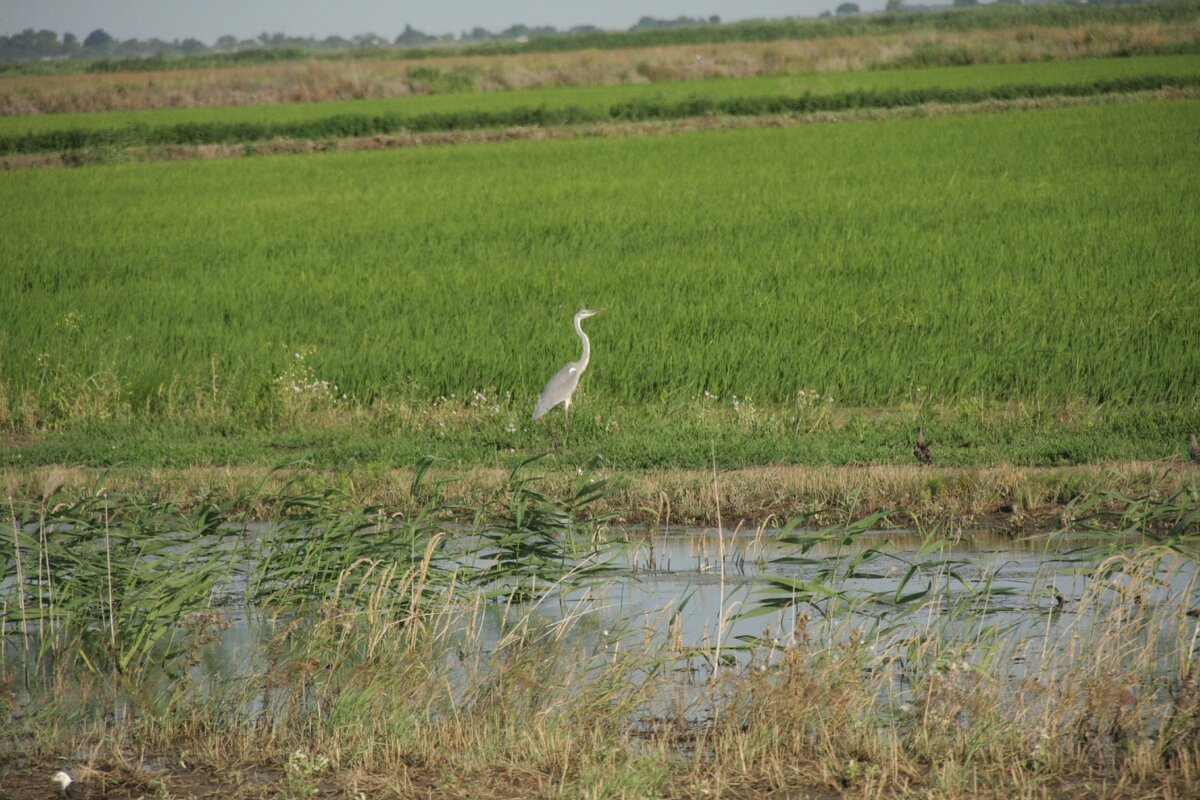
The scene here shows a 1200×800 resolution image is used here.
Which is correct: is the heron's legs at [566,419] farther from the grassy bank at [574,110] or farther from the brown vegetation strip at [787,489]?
the grassy bank at [574,110]

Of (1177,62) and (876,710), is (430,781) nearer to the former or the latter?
(876,710)

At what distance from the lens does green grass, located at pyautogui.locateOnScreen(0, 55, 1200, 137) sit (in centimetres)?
3795

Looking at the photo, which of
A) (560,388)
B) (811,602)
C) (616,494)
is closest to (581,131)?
(560,388)

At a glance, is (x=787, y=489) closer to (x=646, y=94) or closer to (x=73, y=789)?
(x=73, y=789)

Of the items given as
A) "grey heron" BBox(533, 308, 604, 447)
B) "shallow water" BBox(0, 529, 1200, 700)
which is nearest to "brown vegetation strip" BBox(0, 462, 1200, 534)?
"shallow water" BBox(0, 529, 1200, 700)

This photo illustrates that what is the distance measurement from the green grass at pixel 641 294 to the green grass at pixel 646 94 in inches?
499

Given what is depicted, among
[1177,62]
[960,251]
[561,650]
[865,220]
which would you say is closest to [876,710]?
[561,650]

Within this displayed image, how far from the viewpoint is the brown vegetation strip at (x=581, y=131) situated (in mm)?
33562

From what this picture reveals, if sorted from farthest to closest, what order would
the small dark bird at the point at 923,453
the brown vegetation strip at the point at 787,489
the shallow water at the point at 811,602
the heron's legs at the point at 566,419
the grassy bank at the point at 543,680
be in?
the heron's legs at the point at 566,419
the small dark bird at the point at 923,453
the brown vegetation strip at the point at 787,489
the shallow water at the point at 811,602
the grassy bank at the point at 543,680

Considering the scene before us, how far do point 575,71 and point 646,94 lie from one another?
10.3m

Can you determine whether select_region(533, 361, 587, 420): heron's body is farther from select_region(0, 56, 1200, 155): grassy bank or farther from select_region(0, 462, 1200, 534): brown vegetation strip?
select_region(0, 56, 1200, 155): grassy bank

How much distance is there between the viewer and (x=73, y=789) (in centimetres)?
439

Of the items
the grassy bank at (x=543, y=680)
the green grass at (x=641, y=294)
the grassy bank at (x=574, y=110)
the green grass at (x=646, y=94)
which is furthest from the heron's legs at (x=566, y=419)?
the green grass at (x=646, y=94)

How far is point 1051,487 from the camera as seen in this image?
24.9ft
